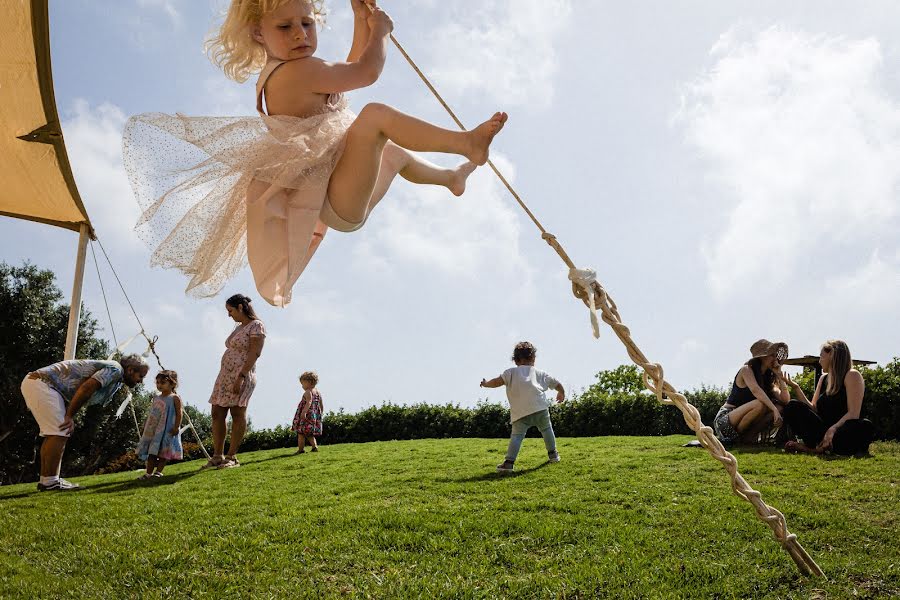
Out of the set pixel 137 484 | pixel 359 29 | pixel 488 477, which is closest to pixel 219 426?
pixel 137 484

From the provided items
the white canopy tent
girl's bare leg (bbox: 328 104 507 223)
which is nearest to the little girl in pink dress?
girl's bare leg (bbox: 328 104 507 223)

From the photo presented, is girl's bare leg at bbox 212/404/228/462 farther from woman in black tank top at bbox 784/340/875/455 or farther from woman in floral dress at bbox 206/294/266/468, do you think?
woman in black tank top at bbox 784/340/875/455

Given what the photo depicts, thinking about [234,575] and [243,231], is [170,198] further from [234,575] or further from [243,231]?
[234,575]

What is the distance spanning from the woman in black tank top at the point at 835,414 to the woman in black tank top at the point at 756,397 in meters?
0.29

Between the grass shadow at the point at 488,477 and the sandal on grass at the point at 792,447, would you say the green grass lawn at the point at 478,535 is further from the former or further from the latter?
the sandal on grass at the point at 792,447

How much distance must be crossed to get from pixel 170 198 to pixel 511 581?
2737 mm

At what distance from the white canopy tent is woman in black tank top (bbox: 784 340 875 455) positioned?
8.79 m

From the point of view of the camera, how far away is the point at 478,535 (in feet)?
15.4

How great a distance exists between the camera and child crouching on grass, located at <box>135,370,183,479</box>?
344 inches

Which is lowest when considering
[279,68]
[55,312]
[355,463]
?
[355,463]

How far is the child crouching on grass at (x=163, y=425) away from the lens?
874 centimetres

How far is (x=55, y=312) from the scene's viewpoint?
19.4 m

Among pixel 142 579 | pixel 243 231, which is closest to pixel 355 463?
pixel 142 579

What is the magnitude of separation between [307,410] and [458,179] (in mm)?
8842
